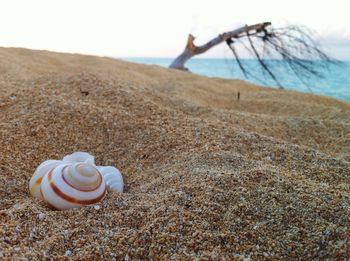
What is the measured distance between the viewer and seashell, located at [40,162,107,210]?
192cm

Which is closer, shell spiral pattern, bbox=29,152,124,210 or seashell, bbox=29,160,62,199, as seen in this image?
shell spiral pattern, bbox=29,152,124,210

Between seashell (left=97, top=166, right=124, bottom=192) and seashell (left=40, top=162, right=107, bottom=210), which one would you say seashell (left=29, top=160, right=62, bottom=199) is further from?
seashell (left=97, top=166, right=124, bottom=192)

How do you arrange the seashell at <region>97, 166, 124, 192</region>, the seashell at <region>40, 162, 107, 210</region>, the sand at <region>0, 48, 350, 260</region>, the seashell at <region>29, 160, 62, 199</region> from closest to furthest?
the sand at <region>0, 48, 350, 260</region>
the seashell at <region>40, 162, 107, 210</region>
the seashell at <region>29, 160, 62, 199</region>
the seashell at <region>97, 166, 124, 192</region>

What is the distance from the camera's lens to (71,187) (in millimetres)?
1931

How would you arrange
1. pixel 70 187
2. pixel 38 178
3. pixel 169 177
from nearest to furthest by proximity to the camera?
pixel 70 187
pixel 38 178
pixel 169 177

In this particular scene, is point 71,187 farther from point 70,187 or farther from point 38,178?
point 38,178

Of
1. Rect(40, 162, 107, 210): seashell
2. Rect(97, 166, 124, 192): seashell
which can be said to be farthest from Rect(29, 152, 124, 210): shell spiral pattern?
Rect(97, 166, 124, 192): seashell

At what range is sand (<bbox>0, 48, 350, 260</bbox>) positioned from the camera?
1642 mm

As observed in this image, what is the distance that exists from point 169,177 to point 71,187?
595 mm

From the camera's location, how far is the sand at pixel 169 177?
1642 millimetres

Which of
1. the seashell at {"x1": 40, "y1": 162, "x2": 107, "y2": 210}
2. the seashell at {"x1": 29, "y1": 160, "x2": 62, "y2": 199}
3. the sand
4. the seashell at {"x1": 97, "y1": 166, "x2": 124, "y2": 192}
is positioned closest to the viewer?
the sand

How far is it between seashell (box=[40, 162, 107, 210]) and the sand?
62 millimetres

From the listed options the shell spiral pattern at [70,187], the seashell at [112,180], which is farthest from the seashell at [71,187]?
the seashell at [112,180]

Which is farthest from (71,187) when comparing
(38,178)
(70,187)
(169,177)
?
(169,177)
